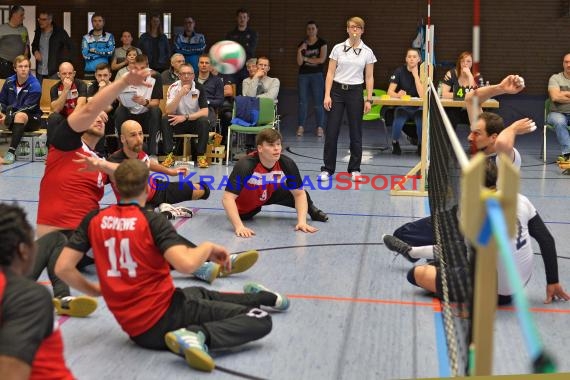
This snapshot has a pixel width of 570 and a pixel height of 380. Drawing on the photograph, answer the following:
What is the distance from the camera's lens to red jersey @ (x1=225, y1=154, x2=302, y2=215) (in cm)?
849

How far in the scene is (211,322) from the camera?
5195mm

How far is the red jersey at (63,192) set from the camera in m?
6.40

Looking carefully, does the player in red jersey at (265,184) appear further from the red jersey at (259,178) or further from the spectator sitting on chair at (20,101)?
the spectator sitting on chair at (20,101)

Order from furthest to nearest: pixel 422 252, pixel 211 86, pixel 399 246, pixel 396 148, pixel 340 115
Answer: pixel 396 148 < pixel 211 86 < pixel 340 115 < pixel 399 246 < pixel 422 252

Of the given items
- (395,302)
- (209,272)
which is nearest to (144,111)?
(209,272)

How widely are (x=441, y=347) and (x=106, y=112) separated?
28.4ft

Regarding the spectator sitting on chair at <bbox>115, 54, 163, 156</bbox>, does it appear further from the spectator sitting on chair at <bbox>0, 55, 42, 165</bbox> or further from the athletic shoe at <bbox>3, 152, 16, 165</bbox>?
the athletic shoe at <bbox>3, 152, 16, 165</bbox>

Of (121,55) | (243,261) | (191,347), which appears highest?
(121,55)

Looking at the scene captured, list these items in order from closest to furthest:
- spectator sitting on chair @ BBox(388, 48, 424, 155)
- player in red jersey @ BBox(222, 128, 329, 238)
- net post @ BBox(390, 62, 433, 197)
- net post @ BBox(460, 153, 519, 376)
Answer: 1. net post @ BBox(460, 153, 519, 376)
2. player in red jersey @ BBox(222, 128, 329, 238)
3. net post @ BBox(390, 62, 433, 197)
4. spectator sitting on chair @ BBox(388, 48, 424, 155)

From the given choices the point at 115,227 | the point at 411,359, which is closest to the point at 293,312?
the point at 411,359

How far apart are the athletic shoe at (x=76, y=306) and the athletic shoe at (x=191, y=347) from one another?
92 cm

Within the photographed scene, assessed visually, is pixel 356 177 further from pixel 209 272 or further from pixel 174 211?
pixel 209 272

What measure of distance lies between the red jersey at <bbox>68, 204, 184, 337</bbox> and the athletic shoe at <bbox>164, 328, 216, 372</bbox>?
0.17 m

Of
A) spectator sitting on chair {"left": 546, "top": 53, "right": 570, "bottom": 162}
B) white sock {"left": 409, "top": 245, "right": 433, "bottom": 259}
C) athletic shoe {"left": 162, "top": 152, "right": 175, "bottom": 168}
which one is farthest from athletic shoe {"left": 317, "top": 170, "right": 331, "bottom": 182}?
white sock {"left": 409, "top": 245, "right": 433, "bottom": 259}
